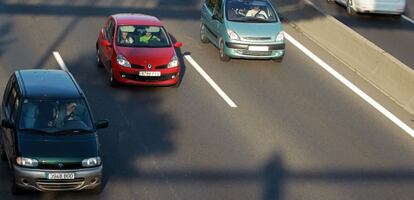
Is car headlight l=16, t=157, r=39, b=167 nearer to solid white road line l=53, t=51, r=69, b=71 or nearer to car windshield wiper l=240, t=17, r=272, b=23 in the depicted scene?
solid white road line l=53, t=51, r=69, b=71

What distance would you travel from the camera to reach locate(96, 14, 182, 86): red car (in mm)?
21859

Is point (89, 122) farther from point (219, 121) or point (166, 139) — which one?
point (219, 121)

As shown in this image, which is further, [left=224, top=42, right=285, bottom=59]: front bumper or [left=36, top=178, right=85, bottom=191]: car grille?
[left=224, top=42, right=285, bottom=59]: front bumper

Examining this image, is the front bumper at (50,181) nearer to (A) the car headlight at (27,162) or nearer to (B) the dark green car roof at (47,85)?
(A) the car headlight at (27,162)

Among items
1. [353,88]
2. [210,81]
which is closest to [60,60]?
[210,81]

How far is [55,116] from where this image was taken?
52.1 feet

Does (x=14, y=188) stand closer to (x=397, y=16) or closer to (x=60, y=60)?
(x=60, y=60)

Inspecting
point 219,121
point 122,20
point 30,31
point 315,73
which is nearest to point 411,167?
point 219,121

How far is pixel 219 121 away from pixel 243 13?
6.37 metres

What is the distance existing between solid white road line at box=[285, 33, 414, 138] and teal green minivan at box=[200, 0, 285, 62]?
1389 mm

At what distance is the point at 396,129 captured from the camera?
68.1ft

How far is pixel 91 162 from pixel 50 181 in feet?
2.52

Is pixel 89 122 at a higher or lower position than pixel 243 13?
higher

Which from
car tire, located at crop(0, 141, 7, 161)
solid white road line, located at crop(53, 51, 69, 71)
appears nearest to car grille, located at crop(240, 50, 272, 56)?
solid white road line, located at crop(53, 51, 69, 71)
